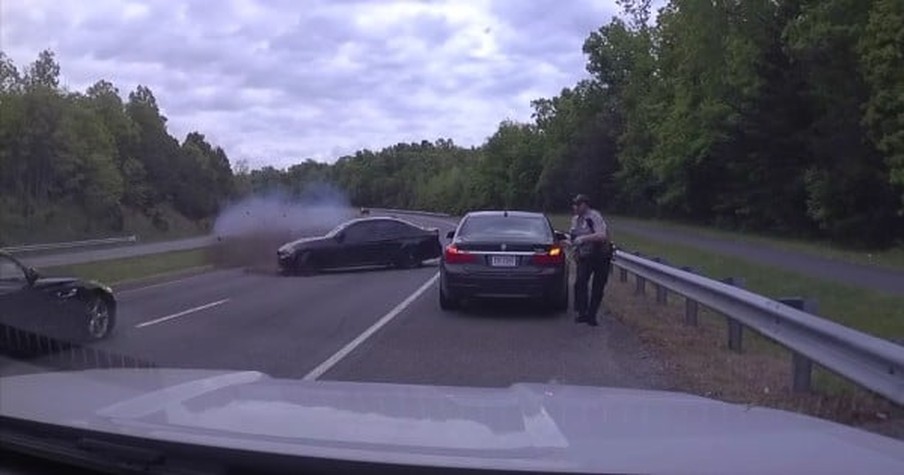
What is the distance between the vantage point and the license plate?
15.9 metres

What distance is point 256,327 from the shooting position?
1461cm

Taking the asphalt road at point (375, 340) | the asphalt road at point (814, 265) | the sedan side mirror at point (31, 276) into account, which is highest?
the sedan side mirror at point (31, 276)

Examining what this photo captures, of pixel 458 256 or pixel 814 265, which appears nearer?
pixel 458 256

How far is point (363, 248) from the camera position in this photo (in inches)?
1092

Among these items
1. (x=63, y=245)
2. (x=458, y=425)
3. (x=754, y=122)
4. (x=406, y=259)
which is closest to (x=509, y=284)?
(x=458, y=425)

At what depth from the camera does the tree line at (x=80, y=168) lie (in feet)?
152

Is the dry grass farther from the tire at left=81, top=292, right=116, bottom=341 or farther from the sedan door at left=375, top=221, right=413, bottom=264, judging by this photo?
the sedan door at left=375, top=221, right=413, bottom=264

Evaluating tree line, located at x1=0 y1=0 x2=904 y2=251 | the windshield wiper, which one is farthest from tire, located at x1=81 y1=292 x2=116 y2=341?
tree line, located at x1=0 y1=0 x2=904 y2=251

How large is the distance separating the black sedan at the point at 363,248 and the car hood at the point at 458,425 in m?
21.7

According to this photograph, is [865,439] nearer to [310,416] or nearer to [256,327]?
[310,416]

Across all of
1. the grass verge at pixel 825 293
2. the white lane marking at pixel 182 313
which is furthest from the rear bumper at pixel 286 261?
the grass verge at pixel 825 293

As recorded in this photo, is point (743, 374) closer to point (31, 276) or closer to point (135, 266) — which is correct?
point (31, 276)

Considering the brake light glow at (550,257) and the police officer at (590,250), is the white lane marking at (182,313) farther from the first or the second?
the police officer at (590,250)

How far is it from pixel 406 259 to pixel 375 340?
15.4m
